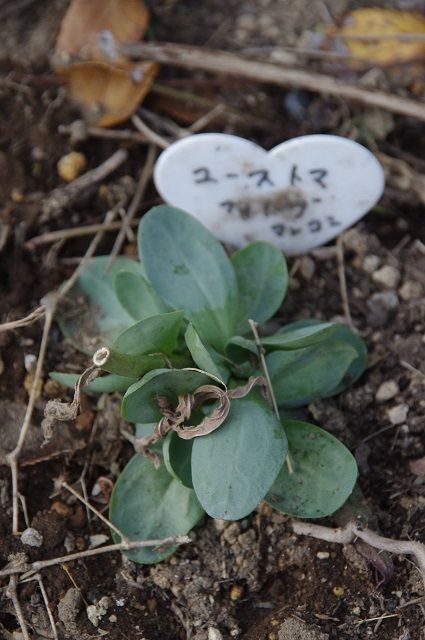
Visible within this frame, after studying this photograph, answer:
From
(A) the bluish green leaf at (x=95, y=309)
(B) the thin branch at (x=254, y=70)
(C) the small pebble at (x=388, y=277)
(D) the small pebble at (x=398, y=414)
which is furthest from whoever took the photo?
(B) the thin branch at (x=254, y=70)

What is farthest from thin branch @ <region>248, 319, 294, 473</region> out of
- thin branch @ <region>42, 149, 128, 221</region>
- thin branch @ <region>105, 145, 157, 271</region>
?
thin branch @ <region>42, 149, 128, 221</region>

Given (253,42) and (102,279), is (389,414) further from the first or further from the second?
(253,42)

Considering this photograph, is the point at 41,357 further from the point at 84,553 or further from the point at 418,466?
the point at 418,466

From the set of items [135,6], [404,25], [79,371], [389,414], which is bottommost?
[389,414]

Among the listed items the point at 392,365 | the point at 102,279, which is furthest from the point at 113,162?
the point at 392,365

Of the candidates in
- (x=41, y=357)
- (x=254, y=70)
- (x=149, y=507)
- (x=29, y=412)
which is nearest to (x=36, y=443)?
(x=29, y=412)

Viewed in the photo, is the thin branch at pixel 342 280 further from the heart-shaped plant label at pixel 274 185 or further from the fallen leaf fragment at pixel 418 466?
the fallen leaf fragment at pixel 418 466

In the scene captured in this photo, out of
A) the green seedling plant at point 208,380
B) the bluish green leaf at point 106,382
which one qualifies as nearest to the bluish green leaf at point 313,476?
the green seedling plant at point 208,380

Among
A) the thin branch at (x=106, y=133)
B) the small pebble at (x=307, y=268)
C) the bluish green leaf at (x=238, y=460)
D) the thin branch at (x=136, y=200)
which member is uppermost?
the thin branch at (x=106, y=133)
